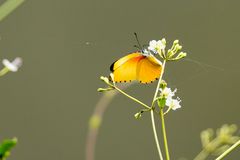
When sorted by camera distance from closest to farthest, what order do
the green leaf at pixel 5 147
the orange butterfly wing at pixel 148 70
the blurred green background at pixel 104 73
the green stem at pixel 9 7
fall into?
the green leaf at pixel 5 147, the green stem at pixel 9 7, the orange butterfly wing at pixel 148 70, the blurred green background at pixel 104 73

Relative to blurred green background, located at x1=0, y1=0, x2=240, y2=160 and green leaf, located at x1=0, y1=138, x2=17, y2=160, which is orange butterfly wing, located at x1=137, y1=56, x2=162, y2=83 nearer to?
green leaf, located at x1=0, y1=138, x2=17, y2=160

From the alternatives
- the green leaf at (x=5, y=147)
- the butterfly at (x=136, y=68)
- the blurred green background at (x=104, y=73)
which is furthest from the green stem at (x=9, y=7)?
the blurred green background at (x=104, y=73)

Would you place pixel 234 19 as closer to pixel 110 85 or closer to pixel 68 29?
pixel 68 29

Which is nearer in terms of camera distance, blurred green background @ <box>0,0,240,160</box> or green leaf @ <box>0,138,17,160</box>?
green leaf @ <box>0,138,17,160</box>

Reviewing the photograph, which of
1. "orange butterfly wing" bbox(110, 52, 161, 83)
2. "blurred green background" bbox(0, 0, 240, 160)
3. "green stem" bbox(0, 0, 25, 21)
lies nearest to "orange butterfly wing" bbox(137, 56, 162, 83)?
"orange butterfly wing" bbox(110, 52, 161, 83)

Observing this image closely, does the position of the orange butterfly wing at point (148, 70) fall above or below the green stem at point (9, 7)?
above

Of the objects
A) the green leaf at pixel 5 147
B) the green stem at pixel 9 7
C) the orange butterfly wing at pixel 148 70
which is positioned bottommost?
the green leaf at pixel 5 147

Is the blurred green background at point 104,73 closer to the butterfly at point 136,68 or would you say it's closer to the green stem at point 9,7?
the butterfly at point 136,68

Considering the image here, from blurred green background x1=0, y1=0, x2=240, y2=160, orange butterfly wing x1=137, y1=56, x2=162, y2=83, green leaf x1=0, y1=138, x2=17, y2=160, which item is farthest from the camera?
blurred green background x1=0, y1=0, x2=240, y2=160

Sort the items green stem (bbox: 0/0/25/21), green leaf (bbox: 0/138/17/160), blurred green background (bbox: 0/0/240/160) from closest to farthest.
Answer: green leaf (bbox: 0/138/17/160) → green stem (bbox: 0/0/25/21) → blurred green background (bbox: 0/0/240/160)
